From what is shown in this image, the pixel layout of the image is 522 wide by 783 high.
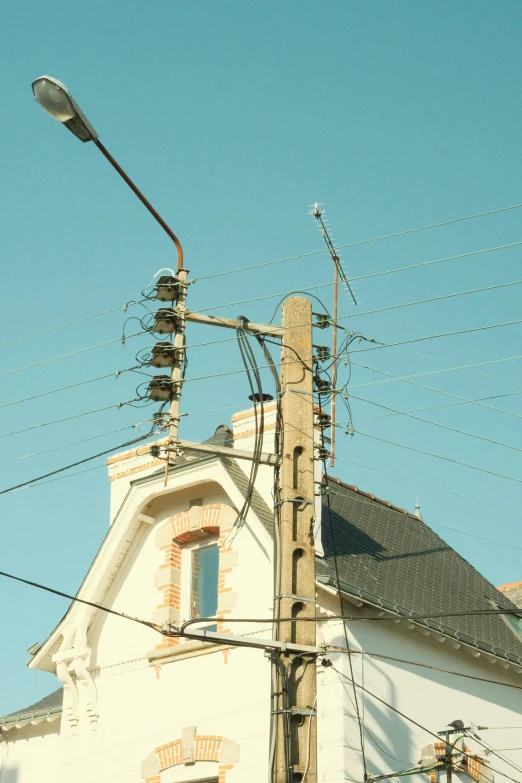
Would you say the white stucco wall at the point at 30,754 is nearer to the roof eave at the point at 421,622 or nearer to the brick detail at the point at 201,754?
the brick detail at the point at 201,754

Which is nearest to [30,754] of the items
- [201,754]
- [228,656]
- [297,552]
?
[201,754]

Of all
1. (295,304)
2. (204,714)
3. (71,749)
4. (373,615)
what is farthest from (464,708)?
(295,304)

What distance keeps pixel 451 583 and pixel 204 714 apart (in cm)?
581

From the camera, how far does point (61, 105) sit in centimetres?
1216

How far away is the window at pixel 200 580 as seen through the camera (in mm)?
17500

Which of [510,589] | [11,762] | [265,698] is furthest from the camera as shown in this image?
[510,589]

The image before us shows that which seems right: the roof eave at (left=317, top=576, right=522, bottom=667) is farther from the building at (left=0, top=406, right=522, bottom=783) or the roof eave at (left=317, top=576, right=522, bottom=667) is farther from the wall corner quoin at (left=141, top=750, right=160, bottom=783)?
the wall corner quoin at (left=141, top=750, right=160, bottom=783)

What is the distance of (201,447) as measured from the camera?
1266 cm

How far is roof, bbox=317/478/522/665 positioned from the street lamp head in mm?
6781

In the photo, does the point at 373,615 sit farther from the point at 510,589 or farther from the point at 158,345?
the point at 510,589

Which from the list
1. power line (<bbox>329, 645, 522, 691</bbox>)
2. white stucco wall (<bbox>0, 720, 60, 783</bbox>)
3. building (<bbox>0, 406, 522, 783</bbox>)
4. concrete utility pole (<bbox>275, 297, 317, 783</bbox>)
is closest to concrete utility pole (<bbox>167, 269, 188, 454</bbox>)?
concrete utility pole (<bbox>275, 297, 317, 783</bbox>)

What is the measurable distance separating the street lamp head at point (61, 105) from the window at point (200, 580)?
753 cm

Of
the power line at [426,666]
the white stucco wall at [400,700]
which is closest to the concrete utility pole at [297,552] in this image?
the white stucco wall at [400,700]

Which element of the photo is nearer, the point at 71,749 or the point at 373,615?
the point at 373,615
